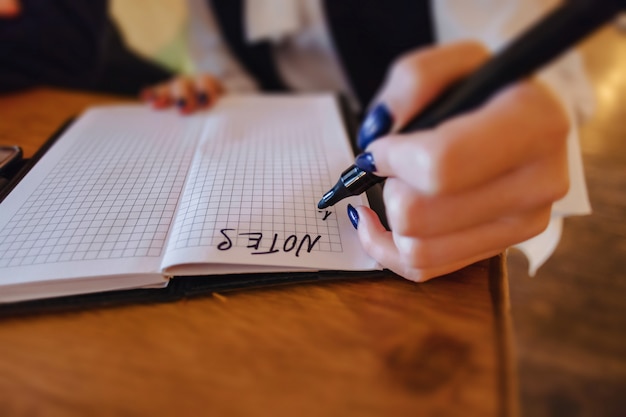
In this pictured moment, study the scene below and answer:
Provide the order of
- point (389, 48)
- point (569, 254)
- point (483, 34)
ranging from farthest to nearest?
point (569, 254)
point (389, 48)
point (483, 34)

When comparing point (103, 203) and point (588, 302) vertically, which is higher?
point (103, 203)

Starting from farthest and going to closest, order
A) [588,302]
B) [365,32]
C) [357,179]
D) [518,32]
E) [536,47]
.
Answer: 1. [588,302]
2. [365,32]
3. [518,32]
4. [357,179]
5. [536,47]

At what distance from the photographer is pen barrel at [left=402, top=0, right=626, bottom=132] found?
20 cm

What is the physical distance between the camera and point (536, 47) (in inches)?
8.3

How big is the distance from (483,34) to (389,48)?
161 millimetres

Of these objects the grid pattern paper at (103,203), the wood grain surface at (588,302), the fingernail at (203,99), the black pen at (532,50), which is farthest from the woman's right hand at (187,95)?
the wood grain surface at (588,302)

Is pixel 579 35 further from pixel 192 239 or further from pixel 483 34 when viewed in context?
pixel 483 34

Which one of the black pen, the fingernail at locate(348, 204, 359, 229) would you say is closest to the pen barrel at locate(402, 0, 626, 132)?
the black pen

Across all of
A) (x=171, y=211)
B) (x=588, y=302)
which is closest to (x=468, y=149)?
(x=171, y=211)

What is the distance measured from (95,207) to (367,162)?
244 millimetres

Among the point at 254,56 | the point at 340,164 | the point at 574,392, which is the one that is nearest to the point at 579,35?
the point at 340,164

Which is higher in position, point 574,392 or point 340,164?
point 340,164

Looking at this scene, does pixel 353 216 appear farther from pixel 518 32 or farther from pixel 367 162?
pixel 518 32

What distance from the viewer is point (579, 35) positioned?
207mm
